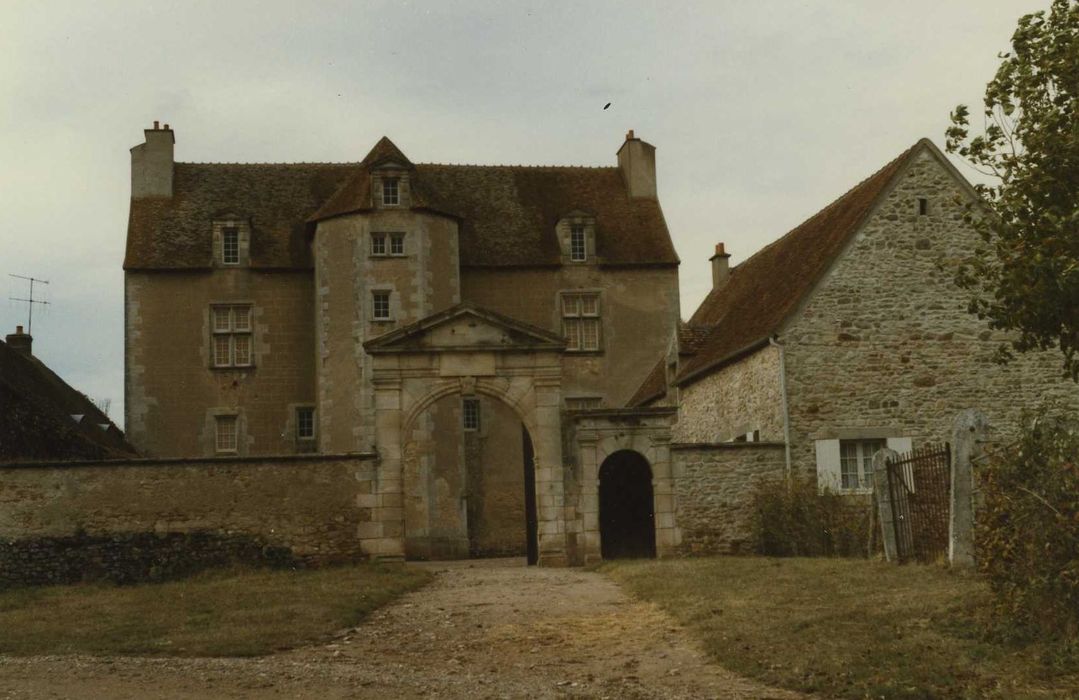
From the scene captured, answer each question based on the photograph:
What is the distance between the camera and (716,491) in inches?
924

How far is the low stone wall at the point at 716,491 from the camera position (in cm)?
2325

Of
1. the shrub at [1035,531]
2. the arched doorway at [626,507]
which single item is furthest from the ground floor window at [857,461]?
the shrub at [1035,531]

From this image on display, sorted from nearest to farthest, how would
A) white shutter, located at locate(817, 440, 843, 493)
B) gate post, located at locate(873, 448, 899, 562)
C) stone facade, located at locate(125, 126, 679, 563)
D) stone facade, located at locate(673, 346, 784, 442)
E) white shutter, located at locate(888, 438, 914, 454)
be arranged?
gate post, located at locate(873, 448, 899, 562), white shutter, located at locate(817, 440, 843, 493), white shutter, located at locate(888, 438, 914, 454), stone facade, located at locate(673, 346, 784, 442), stone facade, located at locate(125, 126, 679, 563)

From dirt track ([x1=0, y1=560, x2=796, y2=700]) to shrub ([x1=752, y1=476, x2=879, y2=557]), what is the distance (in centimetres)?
670

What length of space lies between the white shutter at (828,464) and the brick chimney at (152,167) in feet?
62.2

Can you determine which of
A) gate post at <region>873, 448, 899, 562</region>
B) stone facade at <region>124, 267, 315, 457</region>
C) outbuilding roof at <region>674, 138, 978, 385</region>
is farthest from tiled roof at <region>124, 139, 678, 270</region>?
gate post at <region>873, 448, 899, 562</region>

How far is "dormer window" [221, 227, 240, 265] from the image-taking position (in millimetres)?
34031

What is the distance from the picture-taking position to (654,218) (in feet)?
119

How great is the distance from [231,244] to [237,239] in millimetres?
195

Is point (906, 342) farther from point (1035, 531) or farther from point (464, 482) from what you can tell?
point (1035, 531)

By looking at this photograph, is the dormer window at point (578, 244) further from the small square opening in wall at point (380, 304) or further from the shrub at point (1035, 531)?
the shrub at point (1035, 531)

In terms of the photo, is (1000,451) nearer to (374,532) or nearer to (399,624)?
(399,624)

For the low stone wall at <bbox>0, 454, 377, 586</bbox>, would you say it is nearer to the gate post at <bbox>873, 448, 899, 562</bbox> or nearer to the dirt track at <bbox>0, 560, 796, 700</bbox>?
the dirt track at <bbox>0, 560, 796, 700</bbox>

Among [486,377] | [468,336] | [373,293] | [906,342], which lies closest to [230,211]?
[373,293]
